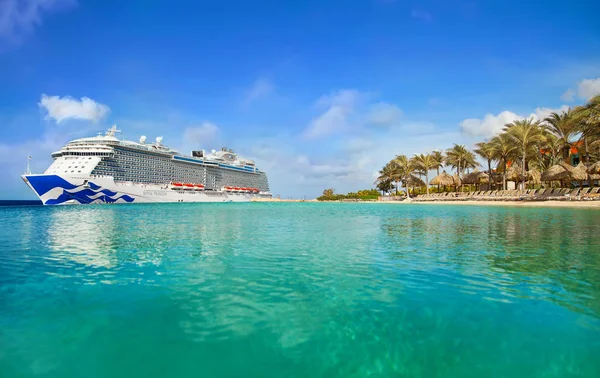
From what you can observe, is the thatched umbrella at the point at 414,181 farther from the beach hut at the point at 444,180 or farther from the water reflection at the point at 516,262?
the water reflection at the point at 516,262

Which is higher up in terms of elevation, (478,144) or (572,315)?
(478,144)

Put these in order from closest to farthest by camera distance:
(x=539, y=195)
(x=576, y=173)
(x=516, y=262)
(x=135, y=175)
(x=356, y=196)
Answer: (x=516, y=262), (x=576, y=173), (x=539, y=195), (x=135, y=175), (x=356, y=196)

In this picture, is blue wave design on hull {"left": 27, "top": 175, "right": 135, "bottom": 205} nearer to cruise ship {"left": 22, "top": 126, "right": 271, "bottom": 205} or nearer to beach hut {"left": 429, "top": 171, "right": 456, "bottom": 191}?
cruise ship {"left": 22, "top": 126, "right": 271, "bottom": 205}

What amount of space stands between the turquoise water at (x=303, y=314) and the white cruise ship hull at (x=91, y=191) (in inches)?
1815

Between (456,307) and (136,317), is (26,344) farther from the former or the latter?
(456,307)

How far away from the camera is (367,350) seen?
3.54 metres

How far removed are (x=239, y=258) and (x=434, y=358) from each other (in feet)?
18.3

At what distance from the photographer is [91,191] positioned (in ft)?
164

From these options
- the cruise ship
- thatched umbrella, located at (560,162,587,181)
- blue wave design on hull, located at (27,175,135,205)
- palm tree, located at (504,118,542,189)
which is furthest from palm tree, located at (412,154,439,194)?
blue wave design on hull, located at (27,175,135,205)

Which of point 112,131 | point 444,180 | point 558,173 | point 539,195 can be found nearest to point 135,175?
point 112,131

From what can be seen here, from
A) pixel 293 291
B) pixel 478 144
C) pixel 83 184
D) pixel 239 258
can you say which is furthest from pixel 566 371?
pixel 83 184

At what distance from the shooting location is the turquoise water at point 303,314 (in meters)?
3.27

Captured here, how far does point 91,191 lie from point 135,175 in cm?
1264

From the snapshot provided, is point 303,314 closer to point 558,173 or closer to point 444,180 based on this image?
point 558,173
